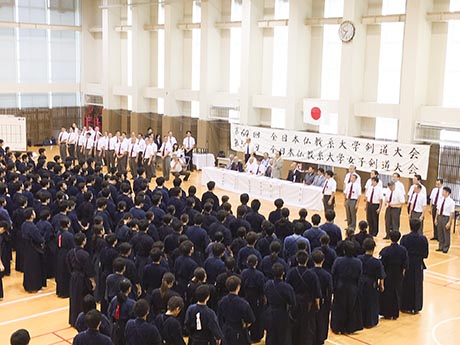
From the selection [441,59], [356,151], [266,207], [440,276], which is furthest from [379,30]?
[440,276]

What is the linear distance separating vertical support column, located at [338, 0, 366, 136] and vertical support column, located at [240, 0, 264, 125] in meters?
4.75

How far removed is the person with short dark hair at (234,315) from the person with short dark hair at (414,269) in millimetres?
4097

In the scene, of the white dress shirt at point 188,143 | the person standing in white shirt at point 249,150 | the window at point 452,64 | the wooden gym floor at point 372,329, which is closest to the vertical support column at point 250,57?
the person standing in white shirt at point 249,150

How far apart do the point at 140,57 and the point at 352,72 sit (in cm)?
1372

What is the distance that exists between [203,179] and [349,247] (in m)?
14.8

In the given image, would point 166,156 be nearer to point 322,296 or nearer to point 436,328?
point 436,328

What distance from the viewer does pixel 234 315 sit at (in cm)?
844

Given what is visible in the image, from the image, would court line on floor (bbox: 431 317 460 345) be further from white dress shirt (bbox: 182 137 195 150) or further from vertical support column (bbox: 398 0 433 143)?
white dress shirt (bbox: 182 137 195 150)

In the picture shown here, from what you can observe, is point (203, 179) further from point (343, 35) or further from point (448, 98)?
point (448, 98)

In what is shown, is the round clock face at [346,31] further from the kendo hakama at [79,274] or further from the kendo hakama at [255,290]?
the kendo hakama at [79,274]

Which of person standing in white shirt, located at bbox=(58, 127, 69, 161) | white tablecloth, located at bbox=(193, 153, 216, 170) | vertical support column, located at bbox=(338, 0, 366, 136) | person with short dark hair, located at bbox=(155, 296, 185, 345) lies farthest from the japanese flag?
person with short dark hair, located at bbox=(155, 296, 185, 345)

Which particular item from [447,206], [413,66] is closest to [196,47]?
[413,66]

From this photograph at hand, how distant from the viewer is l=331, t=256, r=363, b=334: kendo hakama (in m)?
10.1

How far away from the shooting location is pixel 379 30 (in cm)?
2255
